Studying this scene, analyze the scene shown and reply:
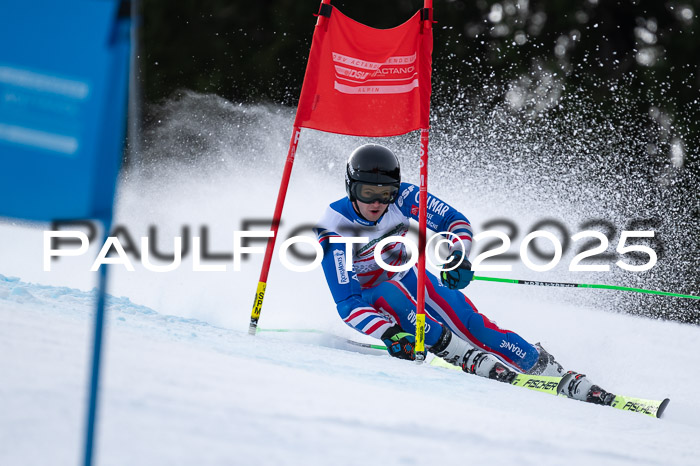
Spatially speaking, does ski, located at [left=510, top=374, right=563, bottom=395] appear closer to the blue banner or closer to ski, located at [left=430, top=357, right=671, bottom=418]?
ski, located at [left=430, top=357, right=671, bottom=418]

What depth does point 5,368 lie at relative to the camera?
232 cm

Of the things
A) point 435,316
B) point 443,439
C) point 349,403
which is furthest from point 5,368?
point 435,316

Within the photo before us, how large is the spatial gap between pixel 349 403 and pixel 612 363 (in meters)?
3.66

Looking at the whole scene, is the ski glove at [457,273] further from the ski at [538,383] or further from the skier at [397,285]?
the ski at [538,383]

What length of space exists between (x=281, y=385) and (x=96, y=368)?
101cm

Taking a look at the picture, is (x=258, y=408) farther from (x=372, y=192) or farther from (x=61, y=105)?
(x=372, y=192)

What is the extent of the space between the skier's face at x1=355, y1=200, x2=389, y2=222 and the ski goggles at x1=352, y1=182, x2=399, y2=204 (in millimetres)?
23

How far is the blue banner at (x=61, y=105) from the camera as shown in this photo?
174cm

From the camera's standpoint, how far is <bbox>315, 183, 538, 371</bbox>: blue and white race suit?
4.37m

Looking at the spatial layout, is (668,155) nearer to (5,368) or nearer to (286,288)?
(286,288)

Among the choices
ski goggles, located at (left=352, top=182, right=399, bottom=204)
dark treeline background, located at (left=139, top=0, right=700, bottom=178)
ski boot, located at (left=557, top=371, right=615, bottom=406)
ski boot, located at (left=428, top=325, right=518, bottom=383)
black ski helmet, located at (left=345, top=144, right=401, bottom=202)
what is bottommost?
ski boot, located at (left=557, top=371, right=615, bottom=406)

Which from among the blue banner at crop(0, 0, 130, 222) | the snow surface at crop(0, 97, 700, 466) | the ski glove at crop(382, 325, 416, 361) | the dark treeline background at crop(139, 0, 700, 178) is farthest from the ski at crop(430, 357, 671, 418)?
the dark treeline background at crop(139, 0, 700, 178)

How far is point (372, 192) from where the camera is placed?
4.46 meters

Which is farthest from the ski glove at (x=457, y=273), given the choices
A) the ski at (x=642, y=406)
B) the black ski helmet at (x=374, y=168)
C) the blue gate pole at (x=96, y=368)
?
the blue gate pole at (x=96, y=368)
